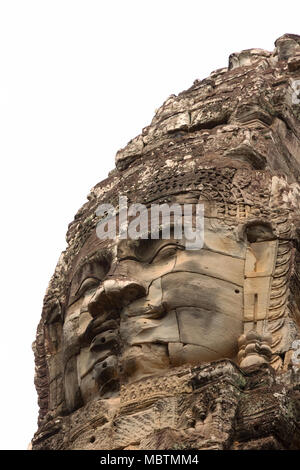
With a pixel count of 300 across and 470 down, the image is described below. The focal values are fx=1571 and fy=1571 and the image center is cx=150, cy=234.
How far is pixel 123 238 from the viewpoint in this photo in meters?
22.9

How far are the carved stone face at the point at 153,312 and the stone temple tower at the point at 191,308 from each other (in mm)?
20

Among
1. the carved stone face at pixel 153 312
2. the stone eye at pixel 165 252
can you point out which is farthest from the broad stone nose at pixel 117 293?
the stone eye at pixel 165 252

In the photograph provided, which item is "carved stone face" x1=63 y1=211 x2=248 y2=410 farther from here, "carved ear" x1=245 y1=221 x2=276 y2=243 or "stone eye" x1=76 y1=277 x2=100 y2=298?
"carved ear" x1=245 y1=221 x2=276 y2=243

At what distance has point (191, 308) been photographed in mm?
21828

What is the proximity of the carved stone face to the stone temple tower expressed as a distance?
20 mm

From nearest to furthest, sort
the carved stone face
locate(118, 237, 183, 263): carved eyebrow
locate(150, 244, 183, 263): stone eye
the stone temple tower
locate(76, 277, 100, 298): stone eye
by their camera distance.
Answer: the stone temple tower < the carved stone face < locate(150, 244, 183, 263): stone eye < locate(118, 237, 183, 263): carved eyebrow < locate(76, 277, 100, 298): stone eye

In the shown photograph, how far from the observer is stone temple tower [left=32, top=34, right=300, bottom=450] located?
20594 millimetres

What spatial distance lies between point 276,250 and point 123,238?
2.23m

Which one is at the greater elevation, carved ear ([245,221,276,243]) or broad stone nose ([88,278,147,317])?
carved ear ([245,221,276,243])

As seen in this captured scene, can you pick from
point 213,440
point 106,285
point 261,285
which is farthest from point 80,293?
point 213,440

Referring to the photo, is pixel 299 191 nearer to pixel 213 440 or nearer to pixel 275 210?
pixel 275 210

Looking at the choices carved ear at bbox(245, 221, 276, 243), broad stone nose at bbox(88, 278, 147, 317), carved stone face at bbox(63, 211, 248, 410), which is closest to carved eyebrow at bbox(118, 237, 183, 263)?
carved stone face at bbox(63, 211, 248, 410)

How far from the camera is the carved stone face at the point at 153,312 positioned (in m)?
21.7

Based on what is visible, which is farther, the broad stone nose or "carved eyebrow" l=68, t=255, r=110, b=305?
"carved eyebrow" l=68, t=255, r=110, b=305
